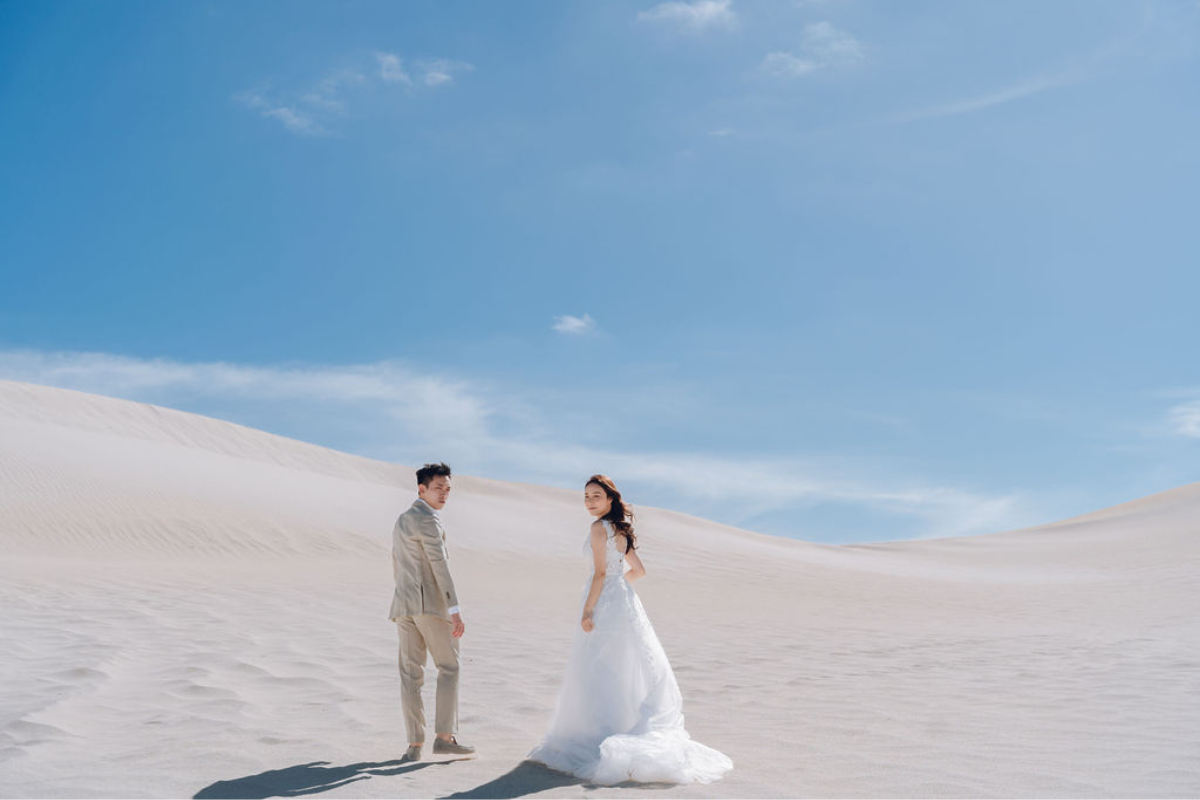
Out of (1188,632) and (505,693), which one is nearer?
(505,693)

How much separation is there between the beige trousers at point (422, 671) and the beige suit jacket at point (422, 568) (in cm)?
8

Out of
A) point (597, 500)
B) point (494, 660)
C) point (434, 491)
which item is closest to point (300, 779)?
point (434, 491)

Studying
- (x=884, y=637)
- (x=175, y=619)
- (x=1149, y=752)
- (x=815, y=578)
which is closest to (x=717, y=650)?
(x=884, y=637)

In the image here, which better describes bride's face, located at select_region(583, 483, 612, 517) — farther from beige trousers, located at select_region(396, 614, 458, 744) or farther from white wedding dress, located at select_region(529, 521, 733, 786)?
beige trousers, located at select_region(396, 614, 458, 744)

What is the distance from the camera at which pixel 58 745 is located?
18.7ft

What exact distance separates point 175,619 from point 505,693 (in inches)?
218

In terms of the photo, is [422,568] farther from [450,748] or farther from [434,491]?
[450,748]

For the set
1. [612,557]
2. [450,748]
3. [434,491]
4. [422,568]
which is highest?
[434,491]

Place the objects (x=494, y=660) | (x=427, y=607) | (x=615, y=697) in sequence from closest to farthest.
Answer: (x=615, y=697) → (x=427, y=607) → (x=494, y=660)

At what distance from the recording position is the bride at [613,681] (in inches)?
202

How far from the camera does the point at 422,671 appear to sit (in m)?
5.59

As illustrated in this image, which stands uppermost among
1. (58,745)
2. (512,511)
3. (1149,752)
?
(512,511)

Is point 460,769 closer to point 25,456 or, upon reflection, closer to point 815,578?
point 815,578

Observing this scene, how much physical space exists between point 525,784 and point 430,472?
185 centimetres
